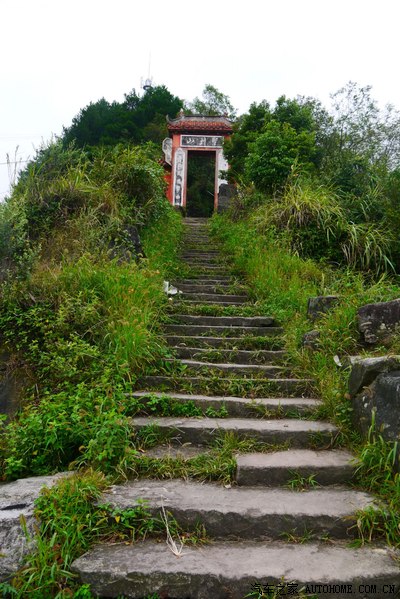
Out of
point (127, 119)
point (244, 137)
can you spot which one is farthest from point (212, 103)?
point (244, 137)

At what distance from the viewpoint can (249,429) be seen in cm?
312

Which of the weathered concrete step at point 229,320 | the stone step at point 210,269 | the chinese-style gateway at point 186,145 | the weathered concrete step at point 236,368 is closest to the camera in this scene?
the weathered concrete step at point 236,368

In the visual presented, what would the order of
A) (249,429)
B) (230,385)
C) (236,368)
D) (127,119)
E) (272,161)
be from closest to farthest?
(249,429) → (230,385) → (236,368) → (272,161) → (127,119)

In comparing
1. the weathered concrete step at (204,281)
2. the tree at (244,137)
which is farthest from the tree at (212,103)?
the weathered concrete step at (204,281)

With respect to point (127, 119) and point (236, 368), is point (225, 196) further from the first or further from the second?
point (127, 119)

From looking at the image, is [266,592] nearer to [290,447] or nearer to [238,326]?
[290,447]

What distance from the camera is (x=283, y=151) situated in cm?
863

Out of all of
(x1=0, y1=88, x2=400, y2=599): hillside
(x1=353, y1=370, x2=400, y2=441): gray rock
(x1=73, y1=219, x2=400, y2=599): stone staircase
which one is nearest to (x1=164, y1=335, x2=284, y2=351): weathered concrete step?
(x1=0, y1=88, x2=400, y2=599): hillside

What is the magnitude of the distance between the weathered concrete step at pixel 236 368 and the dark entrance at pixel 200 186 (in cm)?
1698

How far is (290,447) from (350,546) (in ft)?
2.83

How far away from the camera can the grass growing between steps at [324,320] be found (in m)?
2.55

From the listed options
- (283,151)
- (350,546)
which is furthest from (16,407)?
(283,151)

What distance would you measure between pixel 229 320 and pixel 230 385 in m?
1.46

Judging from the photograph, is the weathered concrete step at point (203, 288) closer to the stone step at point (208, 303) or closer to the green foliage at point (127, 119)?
the stone step at point (208, 303)
